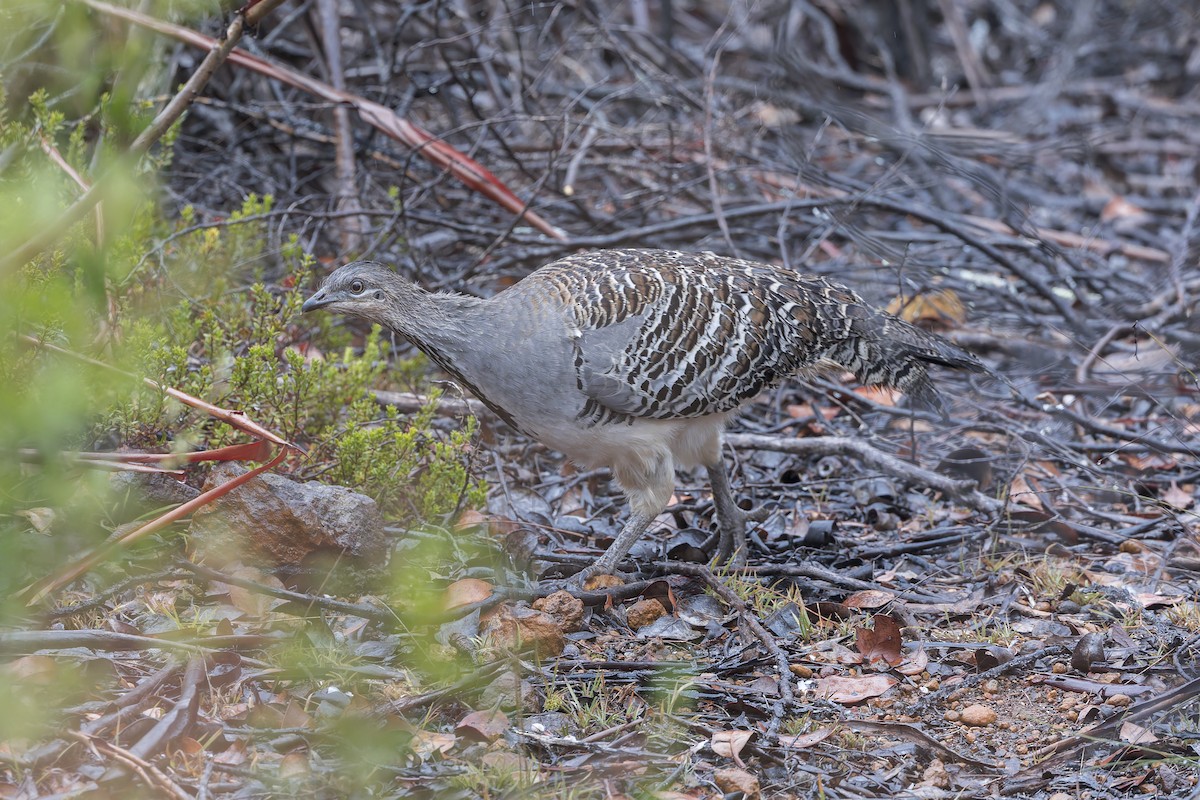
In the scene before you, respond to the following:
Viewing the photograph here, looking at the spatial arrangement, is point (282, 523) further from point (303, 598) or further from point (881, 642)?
point (881, 642)

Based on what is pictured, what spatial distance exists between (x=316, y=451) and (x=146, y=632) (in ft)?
3.81

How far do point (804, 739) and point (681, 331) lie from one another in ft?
5.60

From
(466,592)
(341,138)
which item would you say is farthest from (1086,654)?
(341,138)

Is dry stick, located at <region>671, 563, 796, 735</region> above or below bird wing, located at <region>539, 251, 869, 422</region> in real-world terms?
below

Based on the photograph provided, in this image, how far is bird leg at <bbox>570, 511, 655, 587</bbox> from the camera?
4633 millimetres

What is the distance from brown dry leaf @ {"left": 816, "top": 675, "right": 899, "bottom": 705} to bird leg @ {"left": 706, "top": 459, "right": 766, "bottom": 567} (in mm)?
1024

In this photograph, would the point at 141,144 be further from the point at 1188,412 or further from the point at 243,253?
the point at 1188,412

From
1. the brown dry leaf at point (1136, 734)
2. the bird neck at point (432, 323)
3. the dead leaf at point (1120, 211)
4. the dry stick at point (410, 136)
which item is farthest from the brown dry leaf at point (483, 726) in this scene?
the dead leaf at point (1120, 211)

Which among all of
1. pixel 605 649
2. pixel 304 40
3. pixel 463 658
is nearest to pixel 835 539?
pixel 605 649

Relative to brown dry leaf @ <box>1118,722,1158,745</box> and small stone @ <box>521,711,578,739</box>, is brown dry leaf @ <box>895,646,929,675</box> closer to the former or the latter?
brown dry leaf @ <box>1118,722,1158,745</box>

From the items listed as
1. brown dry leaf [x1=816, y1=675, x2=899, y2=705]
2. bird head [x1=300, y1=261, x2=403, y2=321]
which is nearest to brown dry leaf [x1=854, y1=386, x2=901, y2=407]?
brown dry leaf [x1=816, y1=675, x2=899, y2=705]

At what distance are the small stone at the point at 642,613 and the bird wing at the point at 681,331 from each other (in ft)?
2.46

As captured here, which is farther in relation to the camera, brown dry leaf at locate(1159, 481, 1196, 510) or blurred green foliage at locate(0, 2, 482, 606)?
brown dry leaf at locate(1159, 481, 1196, 510)

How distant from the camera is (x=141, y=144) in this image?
10.1 feet
